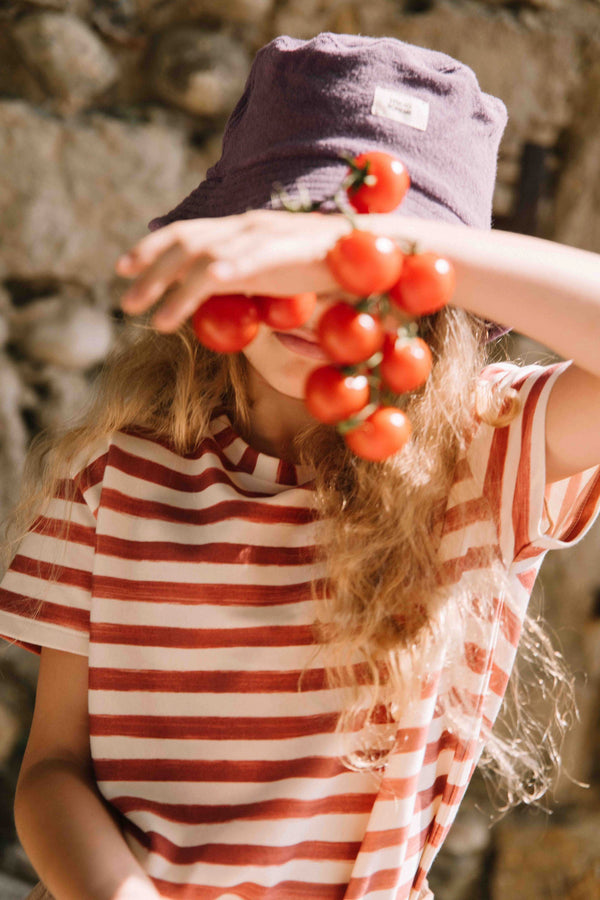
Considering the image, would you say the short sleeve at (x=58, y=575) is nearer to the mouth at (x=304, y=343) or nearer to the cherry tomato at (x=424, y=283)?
the mouth at (x=304, y=343)

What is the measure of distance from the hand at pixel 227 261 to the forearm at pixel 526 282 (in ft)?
0.25


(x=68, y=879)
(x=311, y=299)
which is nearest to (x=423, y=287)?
(x=311, y=299)

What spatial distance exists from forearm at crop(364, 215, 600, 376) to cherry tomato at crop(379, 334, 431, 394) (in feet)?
0.22

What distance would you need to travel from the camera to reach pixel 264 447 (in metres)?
0.80

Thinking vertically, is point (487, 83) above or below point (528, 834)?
above

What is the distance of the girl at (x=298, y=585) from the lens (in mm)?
635

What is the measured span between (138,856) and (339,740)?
0.64 feet

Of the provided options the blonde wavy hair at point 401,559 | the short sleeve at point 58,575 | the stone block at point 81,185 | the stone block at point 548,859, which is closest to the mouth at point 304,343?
the blonde wavy hair at point 401,559

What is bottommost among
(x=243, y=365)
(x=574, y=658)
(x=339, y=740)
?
(x=574, y=658)

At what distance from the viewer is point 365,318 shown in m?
0.47

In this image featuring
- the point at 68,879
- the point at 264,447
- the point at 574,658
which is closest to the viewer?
the point at 68,879

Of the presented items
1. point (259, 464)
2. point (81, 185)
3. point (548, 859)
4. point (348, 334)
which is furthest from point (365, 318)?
point (548, 859)

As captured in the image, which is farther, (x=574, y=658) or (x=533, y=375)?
(x=574, y=658)

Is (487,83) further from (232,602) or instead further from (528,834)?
(528,834)
